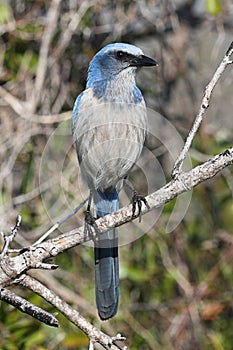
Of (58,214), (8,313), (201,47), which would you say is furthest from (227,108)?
(8,313)

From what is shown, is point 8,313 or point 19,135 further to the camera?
point 19,135

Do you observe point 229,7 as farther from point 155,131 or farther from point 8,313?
point 8,313

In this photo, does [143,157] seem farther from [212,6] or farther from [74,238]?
[74,238]

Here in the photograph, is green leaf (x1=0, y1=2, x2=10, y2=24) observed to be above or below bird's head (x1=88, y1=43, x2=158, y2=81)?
above

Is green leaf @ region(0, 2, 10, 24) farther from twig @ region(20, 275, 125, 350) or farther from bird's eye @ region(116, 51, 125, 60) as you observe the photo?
twig @ region(20, 275, 125, 350)

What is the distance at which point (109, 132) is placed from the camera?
3184mm

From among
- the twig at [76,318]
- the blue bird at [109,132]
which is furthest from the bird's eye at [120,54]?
the twig at [76,318]

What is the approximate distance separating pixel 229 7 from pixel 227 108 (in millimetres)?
621

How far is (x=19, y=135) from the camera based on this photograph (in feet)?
14.4

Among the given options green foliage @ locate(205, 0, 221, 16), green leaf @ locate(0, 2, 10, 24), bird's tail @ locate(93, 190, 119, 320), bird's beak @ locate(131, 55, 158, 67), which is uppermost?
green leaf @ locate(0, 2, 10, 24)

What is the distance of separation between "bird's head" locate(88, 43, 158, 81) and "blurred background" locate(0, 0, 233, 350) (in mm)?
965

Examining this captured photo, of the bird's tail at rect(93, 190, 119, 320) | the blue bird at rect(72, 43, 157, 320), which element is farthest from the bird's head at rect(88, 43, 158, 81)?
the bird's tail at rect(93, 190, 119, 320)

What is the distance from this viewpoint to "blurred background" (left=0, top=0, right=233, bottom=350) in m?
4.30

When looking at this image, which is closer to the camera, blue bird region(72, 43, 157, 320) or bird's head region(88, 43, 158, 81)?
blue bird region(72, 43, 157, 320)
